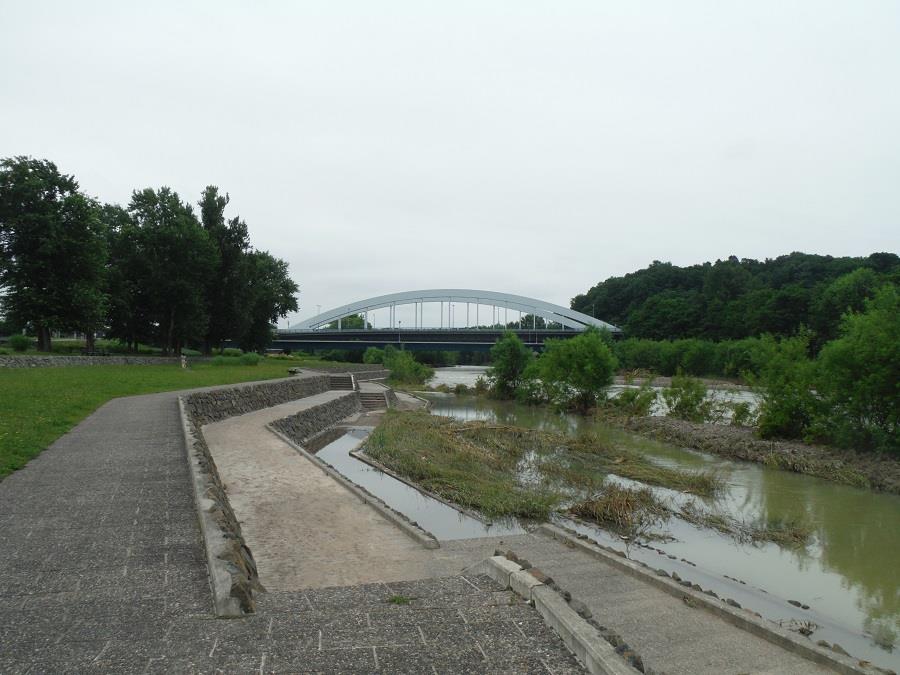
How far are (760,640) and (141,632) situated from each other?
210 inches

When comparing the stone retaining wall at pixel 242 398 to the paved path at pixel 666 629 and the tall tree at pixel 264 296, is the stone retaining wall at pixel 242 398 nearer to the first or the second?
the paved path at pixel 666 629

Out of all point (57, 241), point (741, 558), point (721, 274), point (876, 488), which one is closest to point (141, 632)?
point (741, 558)

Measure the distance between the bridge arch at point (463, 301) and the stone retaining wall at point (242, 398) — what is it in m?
61.6

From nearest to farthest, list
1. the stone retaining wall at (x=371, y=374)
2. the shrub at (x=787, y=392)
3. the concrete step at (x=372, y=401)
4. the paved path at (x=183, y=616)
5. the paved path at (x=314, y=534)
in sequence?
the paved path at (x=183, y=616)
the paved path at (x=314, y=534)
the shrub at (x=787, y=392)
the concrete step at (x=372, y=401)
the stone retaining wall at (x=371, y=374)

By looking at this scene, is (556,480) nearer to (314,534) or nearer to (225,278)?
(314,534)

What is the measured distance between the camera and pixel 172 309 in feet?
144

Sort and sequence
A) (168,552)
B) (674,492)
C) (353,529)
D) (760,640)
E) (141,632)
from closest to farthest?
1. (141,632)
2. (168,552)
3. (760,640)
4. (353,529)
5. (674,492)

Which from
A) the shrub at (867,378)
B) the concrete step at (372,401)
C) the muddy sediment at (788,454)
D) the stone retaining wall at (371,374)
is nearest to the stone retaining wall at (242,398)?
the concrete step at (372,401)

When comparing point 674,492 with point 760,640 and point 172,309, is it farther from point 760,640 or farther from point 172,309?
point 172,309

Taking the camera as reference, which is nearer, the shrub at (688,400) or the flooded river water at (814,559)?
the flooded river water at (814,559)

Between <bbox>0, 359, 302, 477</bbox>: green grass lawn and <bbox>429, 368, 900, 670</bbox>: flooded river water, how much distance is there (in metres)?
9.52

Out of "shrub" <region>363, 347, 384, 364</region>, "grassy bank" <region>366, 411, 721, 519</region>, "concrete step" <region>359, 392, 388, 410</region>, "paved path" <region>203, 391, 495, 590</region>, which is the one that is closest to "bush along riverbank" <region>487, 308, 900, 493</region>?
"grassy bank" <region>366, 411, 721, 519</region>

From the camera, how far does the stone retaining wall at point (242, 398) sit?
1950cm

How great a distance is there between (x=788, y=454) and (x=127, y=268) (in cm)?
4103
